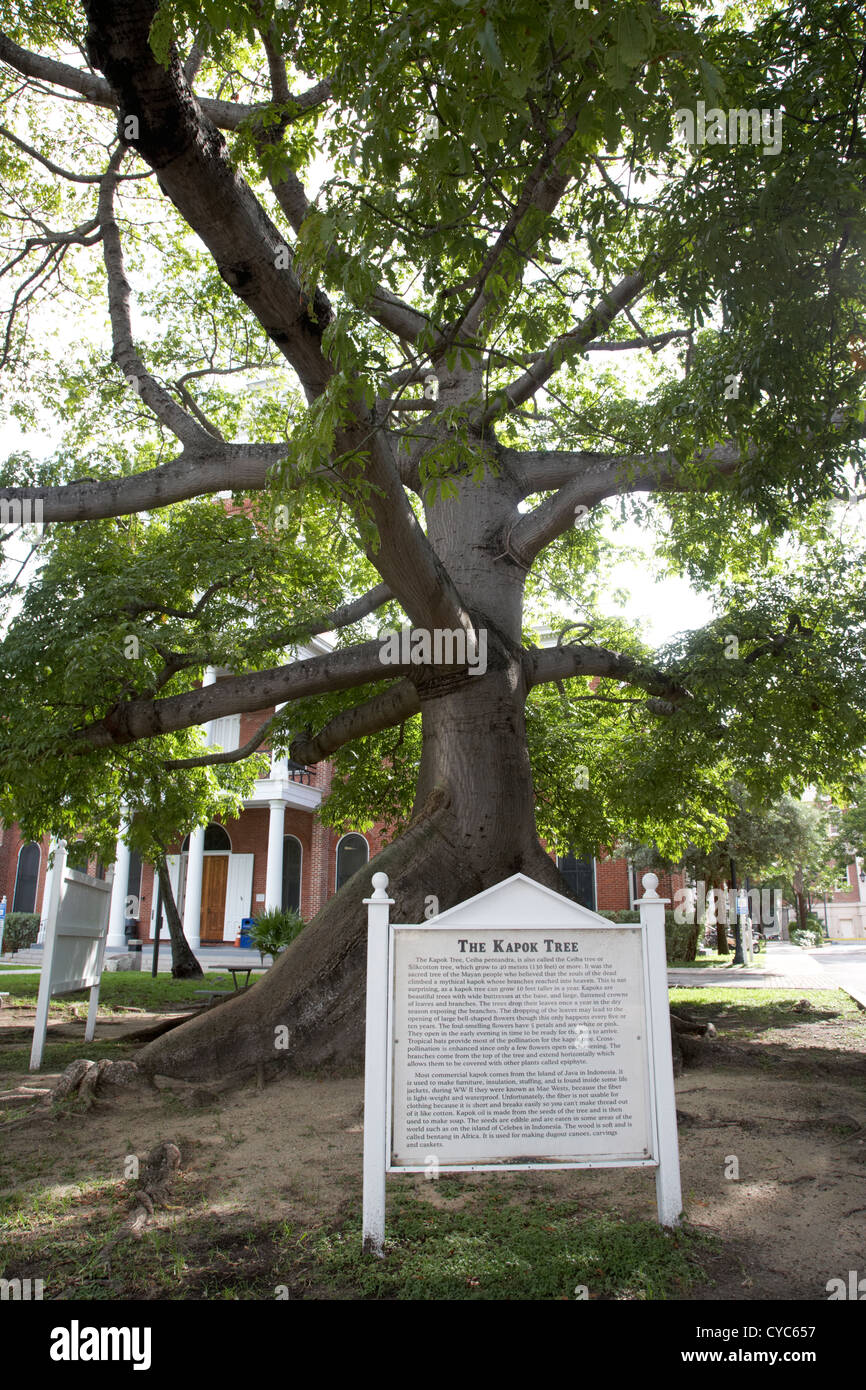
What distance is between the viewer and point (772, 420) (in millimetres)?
5816

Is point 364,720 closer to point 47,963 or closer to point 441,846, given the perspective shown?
point 441,846

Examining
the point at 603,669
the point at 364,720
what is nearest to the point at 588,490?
the point at 603,669

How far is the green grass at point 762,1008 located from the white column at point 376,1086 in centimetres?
747

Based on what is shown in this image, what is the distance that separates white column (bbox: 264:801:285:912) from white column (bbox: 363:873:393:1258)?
77.4 feet

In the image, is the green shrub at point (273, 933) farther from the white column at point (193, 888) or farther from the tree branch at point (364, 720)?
the white column at point (193, 888)

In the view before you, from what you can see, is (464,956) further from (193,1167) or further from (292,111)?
(292,111)

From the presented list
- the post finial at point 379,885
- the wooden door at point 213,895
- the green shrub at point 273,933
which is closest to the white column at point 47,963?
the post finial at point 379,885

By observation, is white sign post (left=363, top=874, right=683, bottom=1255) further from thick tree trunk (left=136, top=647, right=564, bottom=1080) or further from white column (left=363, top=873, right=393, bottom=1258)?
thick tree trunk (left=136, top=647, right=564, bottom=1080)

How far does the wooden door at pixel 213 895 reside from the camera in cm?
2930

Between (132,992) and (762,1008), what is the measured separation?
10.5 m

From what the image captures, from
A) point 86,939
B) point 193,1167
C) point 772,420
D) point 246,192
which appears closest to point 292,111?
point 246,192

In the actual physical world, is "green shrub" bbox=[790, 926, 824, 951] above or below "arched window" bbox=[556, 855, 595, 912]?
below

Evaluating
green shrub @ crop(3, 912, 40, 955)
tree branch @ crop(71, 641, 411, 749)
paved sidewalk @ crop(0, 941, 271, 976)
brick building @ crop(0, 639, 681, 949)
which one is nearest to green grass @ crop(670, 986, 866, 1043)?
tree branch @ crop(71, 641, 411, 749)

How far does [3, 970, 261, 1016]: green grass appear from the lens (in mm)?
13523
